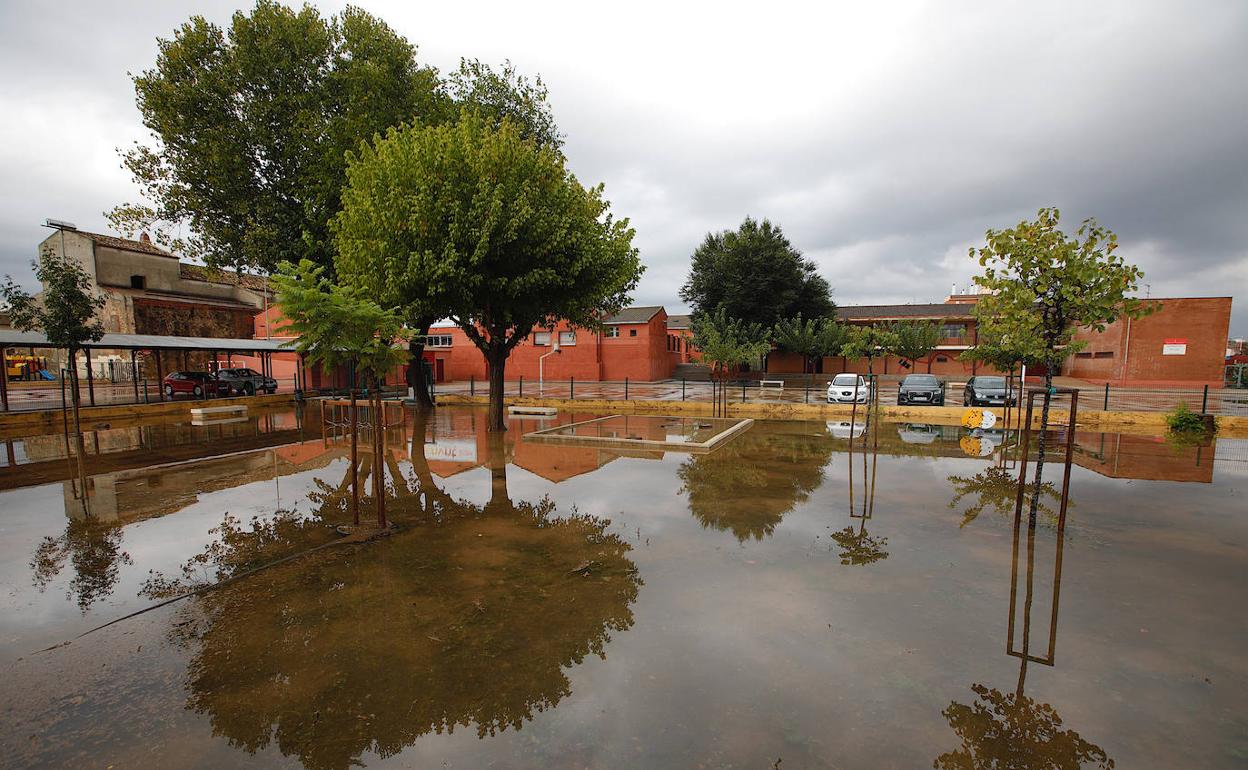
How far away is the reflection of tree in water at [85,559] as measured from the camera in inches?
216

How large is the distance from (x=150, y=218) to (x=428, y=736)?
2552 cm

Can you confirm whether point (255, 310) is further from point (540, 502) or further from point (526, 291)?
point (540, 502)

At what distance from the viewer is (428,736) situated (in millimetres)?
3377

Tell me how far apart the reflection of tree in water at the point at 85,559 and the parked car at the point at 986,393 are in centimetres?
2482

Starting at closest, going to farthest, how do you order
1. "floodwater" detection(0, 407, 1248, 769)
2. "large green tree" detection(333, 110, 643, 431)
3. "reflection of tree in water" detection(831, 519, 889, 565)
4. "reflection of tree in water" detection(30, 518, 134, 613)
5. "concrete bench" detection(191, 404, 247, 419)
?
"floodwater" detection(0, 407, 1248, 769) < "reflection of tree in water" detection(30, 518, 134, 613) < "reflection of tree in water" detection(831, 519, 889, 565) < "large green tree" detection(333, 110, 643, 431) < "concrete bench" detection(191, 404, 247, 419)

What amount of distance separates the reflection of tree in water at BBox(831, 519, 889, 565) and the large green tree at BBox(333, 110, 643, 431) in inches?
368

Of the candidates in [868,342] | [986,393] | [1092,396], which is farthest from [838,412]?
[868,342]

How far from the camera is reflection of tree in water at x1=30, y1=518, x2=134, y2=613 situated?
18.0 feet

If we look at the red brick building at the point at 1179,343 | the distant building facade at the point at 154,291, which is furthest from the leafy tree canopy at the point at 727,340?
the distant building facade at the point at 154,291

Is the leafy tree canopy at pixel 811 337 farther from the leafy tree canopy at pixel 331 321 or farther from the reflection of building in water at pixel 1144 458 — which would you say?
the leafy tree canopy at pixel 331 321

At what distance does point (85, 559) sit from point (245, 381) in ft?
85.2

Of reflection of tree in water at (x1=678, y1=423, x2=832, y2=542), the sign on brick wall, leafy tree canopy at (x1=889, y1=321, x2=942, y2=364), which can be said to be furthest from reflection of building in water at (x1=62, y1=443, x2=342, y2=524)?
the sign on brick wall

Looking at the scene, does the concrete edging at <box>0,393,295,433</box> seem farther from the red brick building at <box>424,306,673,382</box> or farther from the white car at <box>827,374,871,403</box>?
the white car at <box>827,374,871,403</box>

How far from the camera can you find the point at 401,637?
4496mm
